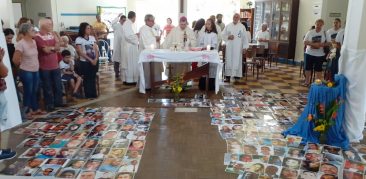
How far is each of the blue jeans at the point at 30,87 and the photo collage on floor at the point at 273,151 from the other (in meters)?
2.70

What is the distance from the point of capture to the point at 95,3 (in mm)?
11727

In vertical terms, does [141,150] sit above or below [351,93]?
below

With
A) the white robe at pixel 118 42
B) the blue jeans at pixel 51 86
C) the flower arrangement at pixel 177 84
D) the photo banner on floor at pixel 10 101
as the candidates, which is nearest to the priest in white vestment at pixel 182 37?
the flower arrangement at pixel 177 84

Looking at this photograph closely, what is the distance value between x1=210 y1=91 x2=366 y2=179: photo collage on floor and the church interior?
13 millimetres

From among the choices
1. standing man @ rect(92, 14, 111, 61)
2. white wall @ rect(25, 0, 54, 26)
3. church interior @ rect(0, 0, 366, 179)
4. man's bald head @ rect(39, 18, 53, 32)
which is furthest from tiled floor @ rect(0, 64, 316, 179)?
white wall @ rect(25, 0, 54, 26)

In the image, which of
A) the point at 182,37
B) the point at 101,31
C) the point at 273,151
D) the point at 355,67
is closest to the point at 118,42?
the point at 182,37

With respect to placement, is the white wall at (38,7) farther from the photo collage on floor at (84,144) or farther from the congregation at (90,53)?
the photo collage on floor at (84,144)

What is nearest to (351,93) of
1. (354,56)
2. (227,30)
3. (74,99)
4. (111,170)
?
(354,56)

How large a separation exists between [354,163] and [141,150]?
7.75 ft

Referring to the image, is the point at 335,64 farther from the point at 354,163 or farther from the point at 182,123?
the point at 182,123

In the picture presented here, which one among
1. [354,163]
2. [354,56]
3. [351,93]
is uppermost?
[354,56]

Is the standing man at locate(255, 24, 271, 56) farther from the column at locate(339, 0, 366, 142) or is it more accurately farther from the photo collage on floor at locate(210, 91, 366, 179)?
the column at locate(339, 0, 366, 142)

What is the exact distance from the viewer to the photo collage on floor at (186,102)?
223 inches

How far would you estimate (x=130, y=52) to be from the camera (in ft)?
23.3
